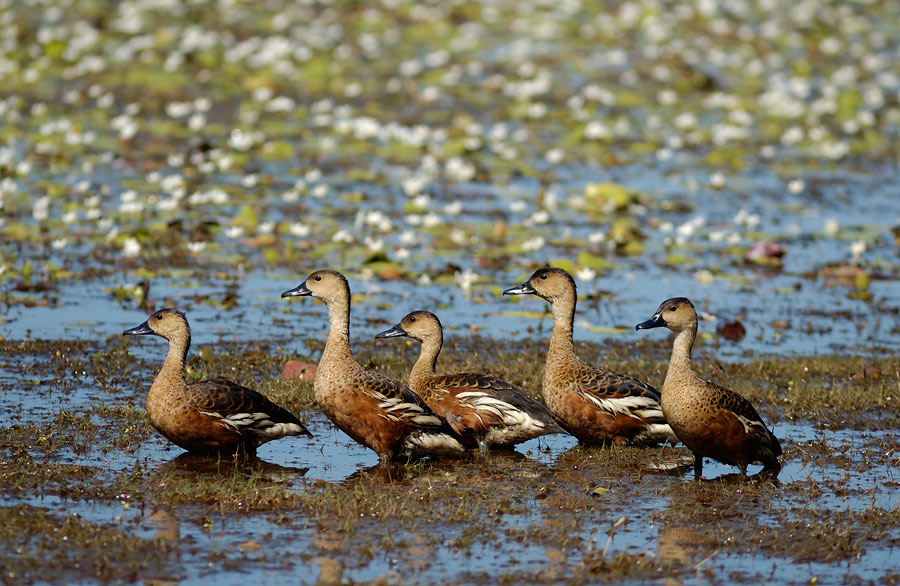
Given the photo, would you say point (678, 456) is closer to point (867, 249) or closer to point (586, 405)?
point (586, 405)

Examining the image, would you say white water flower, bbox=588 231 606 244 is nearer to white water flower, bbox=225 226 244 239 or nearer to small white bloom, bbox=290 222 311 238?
small white bloom, bbox=290 222 311 238

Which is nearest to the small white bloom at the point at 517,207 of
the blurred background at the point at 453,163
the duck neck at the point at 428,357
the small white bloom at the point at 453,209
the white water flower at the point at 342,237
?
the blurred background at the point at 453,163

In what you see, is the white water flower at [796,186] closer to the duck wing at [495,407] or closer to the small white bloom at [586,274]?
the small white bloom at [586,274]

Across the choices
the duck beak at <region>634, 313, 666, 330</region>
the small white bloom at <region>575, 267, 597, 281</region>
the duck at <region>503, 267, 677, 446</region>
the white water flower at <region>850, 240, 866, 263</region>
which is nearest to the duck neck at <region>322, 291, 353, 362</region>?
the duck at <region>503, 267, 677, 446</region>

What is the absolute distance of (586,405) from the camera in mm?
9469

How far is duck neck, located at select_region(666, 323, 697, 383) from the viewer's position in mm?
8969

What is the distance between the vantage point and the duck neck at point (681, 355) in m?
8.97

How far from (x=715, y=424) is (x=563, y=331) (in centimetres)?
171

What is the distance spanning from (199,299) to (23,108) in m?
9.57

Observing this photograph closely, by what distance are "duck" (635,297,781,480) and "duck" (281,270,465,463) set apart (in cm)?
147

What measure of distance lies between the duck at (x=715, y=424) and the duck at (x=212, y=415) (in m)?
2.46

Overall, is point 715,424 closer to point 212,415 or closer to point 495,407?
point 495,407

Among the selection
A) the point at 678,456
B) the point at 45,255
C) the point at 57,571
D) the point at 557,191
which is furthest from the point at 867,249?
the point at 57,571

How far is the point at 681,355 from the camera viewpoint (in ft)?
29.9
